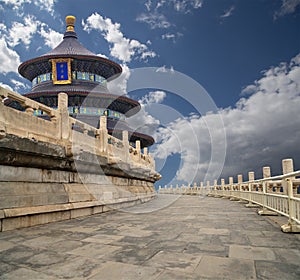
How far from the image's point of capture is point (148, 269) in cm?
323

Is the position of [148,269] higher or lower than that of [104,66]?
lower

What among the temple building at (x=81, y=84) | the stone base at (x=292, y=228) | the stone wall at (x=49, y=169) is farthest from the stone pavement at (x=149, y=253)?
the temple building at (x=81, y=84)

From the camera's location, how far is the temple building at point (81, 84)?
2988 centimetres

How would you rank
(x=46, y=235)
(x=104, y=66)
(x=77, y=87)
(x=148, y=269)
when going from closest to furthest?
(x=148, y=269)
(x=46, y=235)
(x=77, y=87)
(x=104, y=66)

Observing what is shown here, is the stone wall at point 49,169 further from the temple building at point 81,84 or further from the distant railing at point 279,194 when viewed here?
the temple building at point 81,84

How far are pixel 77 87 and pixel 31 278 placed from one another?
30311mm

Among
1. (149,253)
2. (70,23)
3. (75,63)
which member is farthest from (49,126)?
(70,23)

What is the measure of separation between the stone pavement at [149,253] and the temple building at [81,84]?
24988 mm

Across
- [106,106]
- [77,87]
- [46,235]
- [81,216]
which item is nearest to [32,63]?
[77,87]

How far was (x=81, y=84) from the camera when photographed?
32.9 m

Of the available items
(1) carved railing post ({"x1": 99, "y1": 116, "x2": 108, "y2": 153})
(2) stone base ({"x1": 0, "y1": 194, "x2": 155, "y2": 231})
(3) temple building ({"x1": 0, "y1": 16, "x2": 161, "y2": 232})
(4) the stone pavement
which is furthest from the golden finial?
(4) the stone pavement

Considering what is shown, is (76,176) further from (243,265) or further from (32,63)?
(32,63)

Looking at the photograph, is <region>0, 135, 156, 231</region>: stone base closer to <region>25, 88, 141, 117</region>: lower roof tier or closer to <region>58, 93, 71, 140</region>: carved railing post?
<region>58, 93, 71, 140</region>: carved railing post

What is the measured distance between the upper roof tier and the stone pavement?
29637mm
